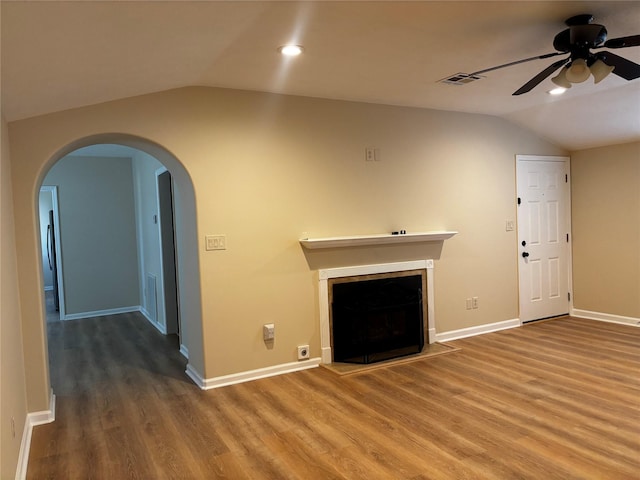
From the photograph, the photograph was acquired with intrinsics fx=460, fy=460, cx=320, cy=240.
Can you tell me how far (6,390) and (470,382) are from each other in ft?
10.3

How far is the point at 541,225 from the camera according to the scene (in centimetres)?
569

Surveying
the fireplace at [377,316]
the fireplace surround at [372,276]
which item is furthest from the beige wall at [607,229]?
the fireplace at [377,316]

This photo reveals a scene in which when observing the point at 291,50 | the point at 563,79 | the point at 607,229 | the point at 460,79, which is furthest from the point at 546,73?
the point at 607,229

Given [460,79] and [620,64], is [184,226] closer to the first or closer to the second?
[460,79]

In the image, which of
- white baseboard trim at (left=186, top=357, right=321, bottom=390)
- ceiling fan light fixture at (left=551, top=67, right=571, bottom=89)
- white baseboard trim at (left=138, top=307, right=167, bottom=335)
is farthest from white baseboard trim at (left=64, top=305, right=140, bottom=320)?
ceiling fan light fixture at (left=551, top=67, right=571, bottom=89)

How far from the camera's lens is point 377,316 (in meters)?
4.50

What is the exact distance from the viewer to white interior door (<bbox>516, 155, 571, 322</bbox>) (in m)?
5.52

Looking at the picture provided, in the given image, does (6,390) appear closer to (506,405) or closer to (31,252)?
(31,252)

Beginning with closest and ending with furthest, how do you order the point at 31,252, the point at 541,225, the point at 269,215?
the point at 31,252, the point at 269,215, the point at 541,225

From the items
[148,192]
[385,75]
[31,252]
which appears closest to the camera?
[31,252]

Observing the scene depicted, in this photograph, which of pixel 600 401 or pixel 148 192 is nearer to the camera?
pixel 600 401

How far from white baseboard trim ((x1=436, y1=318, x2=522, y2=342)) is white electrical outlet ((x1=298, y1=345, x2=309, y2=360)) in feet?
5.05

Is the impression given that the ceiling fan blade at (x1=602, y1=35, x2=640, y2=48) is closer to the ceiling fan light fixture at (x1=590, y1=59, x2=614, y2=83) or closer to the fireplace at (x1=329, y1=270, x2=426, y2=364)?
the ceiling fan light fixture at (x1=590, y1=59, x2=614, y2=83)

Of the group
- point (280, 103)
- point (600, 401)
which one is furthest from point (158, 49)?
point (600, 401)
